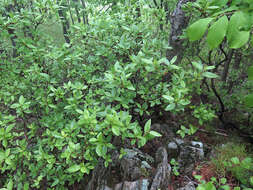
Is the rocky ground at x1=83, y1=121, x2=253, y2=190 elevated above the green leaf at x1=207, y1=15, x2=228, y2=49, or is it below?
below

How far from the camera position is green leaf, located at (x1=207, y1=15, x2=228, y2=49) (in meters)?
1.12

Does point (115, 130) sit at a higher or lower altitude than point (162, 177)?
higher

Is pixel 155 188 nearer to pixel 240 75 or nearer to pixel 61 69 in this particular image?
pixel 61 69

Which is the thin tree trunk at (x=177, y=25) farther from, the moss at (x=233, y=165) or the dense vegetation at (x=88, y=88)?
the moss at (x=233, y=165)

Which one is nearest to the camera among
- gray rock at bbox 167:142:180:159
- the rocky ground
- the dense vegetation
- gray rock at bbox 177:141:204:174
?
the dense vegetation

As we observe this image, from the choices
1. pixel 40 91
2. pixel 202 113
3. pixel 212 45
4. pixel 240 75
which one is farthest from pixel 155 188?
pixel 240 75

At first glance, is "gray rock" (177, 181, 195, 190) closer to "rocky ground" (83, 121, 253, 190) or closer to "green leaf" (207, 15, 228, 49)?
"rocky ground" (83, 121, 253, 190)

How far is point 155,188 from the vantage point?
2.27 metres

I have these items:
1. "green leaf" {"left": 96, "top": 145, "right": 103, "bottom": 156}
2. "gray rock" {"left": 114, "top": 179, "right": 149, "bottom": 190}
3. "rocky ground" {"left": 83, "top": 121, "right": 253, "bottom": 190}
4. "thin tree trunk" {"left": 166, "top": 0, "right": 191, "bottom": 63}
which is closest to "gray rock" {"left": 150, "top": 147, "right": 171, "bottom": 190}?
"rocky ground" {"left": 83, "top": 121, "right": 253, "bottom": 190}

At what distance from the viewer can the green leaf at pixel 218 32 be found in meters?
1.12

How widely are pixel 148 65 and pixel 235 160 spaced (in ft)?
5.67

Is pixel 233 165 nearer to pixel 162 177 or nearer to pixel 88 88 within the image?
pixel 162 177

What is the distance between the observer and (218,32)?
114 centimetres

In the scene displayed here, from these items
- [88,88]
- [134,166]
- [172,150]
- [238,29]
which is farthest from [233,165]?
[88,88]
